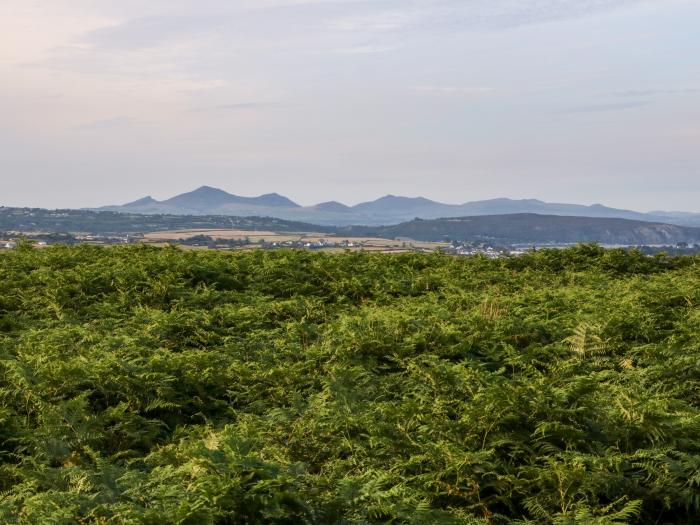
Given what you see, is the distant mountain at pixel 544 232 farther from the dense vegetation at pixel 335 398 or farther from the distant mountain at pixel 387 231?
the dense vegetation at pixel 335 398

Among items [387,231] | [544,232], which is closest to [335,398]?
[387,231]

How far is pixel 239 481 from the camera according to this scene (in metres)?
5.17

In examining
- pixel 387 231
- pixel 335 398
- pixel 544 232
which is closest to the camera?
pixel 335 398

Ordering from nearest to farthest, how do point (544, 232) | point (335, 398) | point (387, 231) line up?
point (335, 398) < point (387, 231) < point (544, 232)

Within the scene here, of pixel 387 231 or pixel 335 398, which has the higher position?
pixel 335 398

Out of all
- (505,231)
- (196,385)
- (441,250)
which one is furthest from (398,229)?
(196,385)

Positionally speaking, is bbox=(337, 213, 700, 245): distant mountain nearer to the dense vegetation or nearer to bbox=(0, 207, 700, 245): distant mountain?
bbox=(0, 207, 700, 245): distant mountain

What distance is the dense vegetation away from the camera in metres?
5.68

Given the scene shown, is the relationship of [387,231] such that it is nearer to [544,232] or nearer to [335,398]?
[544,232]

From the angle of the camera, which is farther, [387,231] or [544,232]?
[544,232]

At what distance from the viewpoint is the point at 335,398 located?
8391 mm

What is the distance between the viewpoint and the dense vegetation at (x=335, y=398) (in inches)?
223

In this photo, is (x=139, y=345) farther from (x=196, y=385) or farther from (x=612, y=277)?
(x=612, y=277)

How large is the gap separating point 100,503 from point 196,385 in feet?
12.8
